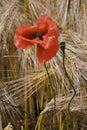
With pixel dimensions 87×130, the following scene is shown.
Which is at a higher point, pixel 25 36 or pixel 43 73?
pixel 25 36

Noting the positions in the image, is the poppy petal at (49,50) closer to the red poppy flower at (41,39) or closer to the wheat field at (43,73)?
the red poppy flower at (41,39)

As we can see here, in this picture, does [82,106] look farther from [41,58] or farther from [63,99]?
[41,58]

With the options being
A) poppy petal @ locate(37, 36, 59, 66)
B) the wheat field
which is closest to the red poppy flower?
poppy petal @ locate(37, 36, 59, 66)

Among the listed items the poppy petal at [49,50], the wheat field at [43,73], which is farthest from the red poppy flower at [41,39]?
the wheat field at [43,73]

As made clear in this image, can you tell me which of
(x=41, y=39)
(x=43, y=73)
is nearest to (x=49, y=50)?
(x=41, y=39)

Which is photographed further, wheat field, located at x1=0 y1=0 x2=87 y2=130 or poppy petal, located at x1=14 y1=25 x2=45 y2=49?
wheat field, located at x1=0 y1=0 x2=87 y2=130

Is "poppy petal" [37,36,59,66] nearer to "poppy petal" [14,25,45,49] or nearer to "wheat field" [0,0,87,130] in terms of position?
"poppy petal" [14,25,45,49]

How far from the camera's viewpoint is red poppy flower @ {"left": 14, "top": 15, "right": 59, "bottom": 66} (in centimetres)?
88

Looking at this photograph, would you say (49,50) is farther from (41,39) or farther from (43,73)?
(43,73)

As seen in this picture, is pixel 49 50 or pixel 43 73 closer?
pixel 49 50

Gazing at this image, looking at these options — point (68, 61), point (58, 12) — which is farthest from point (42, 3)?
point (68, 61)

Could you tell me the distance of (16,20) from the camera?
1402mm

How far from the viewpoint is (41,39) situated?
0.92 meters

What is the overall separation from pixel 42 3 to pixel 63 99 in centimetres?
35
